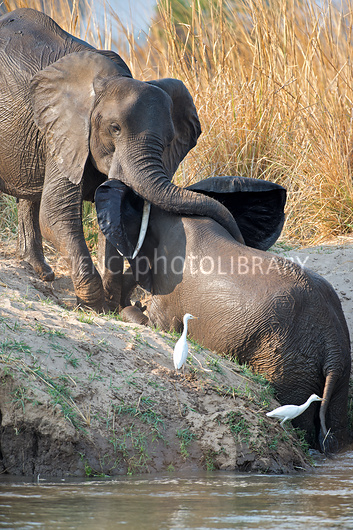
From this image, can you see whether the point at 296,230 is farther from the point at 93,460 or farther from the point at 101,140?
the point at 93,460

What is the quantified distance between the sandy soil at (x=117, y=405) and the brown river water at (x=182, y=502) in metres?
0.17

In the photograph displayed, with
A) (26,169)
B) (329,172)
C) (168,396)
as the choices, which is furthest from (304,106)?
(168,396)

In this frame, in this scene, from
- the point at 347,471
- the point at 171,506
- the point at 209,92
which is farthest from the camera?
the point at 209,92

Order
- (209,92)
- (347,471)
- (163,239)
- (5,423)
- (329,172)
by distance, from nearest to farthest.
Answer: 1. (5,423)
2. (347,471)
3. (163,239)
4. (329,172)
5. (209,92)

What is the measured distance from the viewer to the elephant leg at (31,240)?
24.4 ft

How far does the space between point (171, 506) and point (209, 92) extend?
671 centimetres

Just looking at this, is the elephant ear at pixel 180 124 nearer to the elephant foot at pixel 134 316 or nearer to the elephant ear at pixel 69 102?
the elephant ear at pixel 69 102

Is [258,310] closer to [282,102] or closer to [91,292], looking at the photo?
[91,292]

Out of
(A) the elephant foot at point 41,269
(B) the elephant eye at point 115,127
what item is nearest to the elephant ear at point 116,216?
(B) the elephant eye at point 115,127

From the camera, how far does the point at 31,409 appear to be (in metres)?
4.01

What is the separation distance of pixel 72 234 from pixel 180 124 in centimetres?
142

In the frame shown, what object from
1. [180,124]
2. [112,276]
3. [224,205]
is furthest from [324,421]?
[180,124]

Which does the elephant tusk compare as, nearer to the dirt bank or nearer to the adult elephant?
the adult elephant

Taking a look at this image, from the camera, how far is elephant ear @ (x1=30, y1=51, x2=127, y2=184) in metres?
6.06
